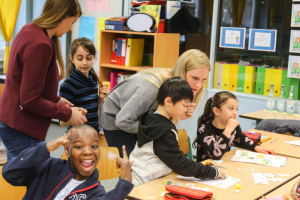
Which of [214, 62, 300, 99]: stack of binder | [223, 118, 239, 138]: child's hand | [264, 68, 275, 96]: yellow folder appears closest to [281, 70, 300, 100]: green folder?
[214, 62, 300, 99]: stack of binder

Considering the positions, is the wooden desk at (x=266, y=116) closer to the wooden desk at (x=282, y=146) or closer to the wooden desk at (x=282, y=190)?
the wooden desk at (x=282, y=146)

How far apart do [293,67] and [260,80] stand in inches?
15.3

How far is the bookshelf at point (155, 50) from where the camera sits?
4066 mm

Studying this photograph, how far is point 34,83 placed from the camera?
1583 mm

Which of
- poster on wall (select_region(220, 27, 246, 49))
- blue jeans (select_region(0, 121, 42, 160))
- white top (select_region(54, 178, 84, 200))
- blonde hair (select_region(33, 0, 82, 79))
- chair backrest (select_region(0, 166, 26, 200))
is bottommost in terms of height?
chair backrest (select_region(0, 166, 26, 200))

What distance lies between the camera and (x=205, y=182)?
69.5 inches

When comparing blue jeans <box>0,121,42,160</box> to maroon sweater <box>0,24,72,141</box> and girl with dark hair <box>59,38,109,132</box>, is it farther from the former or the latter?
girl with dark hair <box>59,38,109,132</box>

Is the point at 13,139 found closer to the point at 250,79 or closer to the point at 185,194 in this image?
the point at 185,194

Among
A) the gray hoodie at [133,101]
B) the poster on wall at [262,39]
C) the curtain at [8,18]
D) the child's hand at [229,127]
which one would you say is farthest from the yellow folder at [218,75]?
the curtain at [8,18]

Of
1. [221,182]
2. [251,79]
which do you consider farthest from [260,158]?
[251,79]

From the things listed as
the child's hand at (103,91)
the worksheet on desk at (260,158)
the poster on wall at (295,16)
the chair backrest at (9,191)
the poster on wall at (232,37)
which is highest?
the poster on wall at (295,16)

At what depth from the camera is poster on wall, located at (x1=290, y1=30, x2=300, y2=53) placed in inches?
146

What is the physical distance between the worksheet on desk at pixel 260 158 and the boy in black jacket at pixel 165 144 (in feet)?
1.43

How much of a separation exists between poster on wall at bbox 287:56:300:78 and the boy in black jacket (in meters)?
2.34
